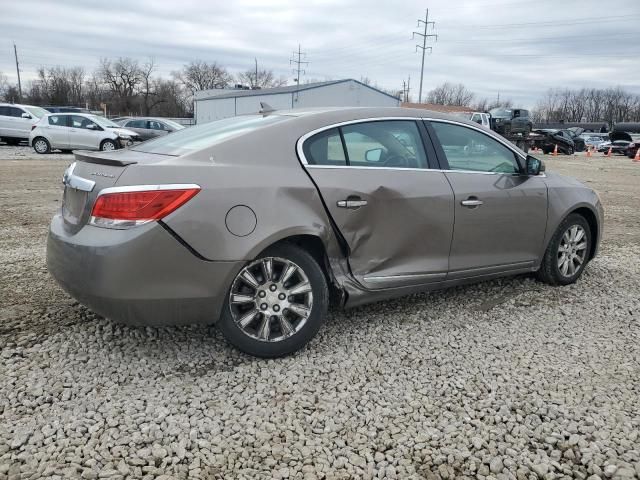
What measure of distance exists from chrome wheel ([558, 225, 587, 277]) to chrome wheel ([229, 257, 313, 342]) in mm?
2706

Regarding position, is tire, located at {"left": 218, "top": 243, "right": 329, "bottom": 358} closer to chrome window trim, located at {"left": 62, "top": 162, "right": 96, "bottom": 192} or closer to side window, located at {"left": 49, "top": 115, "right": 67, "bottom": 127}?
chrome window trim, located at {"left": 62, "top": 162, "right": 96, "bottom": 192}

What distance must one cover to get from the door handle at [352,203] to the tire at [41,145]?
734 inches

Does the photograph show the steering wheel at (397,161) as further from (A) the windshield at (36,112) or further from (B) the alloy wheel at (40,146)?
(A) the windshield at (36,112)

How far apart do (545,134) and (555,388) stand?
102 ft

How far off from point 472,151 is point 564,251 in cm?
141

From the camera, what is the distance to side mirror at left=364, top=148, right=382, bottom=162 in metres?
3.67

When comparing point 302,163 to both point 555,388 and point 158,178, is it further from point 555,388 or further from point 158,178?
point 555,388

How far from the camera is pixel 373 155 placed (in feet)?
12.2

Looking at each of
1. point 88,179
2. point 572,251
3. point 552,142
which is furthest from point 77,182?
point 552,142

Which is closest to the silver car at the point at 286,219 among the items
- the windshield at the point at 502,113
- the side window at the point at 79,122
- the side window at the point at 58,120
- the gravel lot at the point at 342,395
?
the gravel lot at the point at 342,395

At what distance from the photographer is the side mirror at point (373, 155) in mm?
3668

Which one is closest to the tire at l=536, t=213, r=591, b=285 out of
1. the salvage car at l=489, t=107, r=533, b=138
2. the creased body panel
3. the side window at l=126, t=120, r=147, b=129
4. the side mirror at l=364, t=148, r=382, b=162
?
the creased body panel

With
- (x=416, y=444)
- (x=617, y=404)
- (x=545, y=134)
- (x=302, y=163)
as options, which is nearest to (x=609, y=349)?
(x=617, y=404)

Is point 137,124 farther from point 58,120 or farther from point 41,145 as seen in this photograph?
point 41,145
